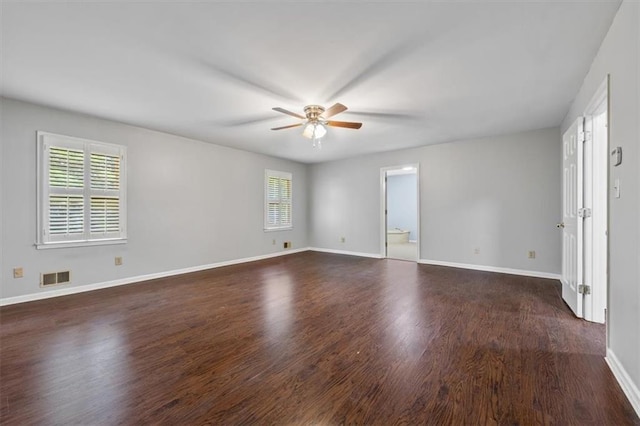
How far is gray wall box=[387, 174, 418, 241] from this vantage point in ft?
31.7

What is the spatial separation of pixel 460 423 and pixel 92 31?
347 centimetres

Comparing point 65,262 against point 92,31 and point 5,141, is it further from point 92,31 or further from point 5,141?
point 92,31

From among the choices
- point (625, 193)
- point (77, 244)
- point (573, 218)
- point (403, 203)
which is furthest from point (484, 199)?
point (77, 244)

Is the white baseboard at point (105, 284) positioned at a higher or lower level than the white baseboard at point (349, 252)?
lower

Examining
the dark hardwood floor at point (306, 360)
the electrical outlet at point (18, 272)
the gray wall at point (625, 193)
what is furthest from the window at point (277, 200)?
the gray wall at point (625, 193)

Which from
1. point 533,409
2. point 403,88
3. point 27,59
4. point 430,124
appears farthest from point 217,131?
point 533,409

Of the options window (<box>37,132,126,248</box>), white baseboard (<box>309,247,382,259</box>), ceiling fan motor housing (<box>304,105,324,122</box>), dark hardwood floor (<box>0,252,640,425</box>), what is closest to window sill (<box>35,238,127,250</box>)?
window (<box>37,132,126,248</box>)

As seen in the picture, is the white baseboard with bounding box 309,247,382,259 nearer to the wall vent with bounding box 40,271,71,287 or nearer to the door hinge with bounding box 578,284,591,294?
the door hinge with bounding box 578,284,591,294

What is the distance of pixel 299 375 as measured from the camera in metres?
1.85

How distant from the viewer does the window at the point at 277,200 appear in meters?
6.45

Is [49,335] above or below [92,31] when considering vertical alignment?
below

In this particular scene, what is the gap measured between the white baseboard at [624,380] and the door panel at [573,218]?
1.02 m

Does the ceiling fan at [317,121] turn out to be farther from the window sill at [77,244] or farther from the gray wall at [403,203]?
the gray wall at [403,203]

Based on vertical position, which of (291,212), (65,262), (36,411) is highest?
(291,212)
